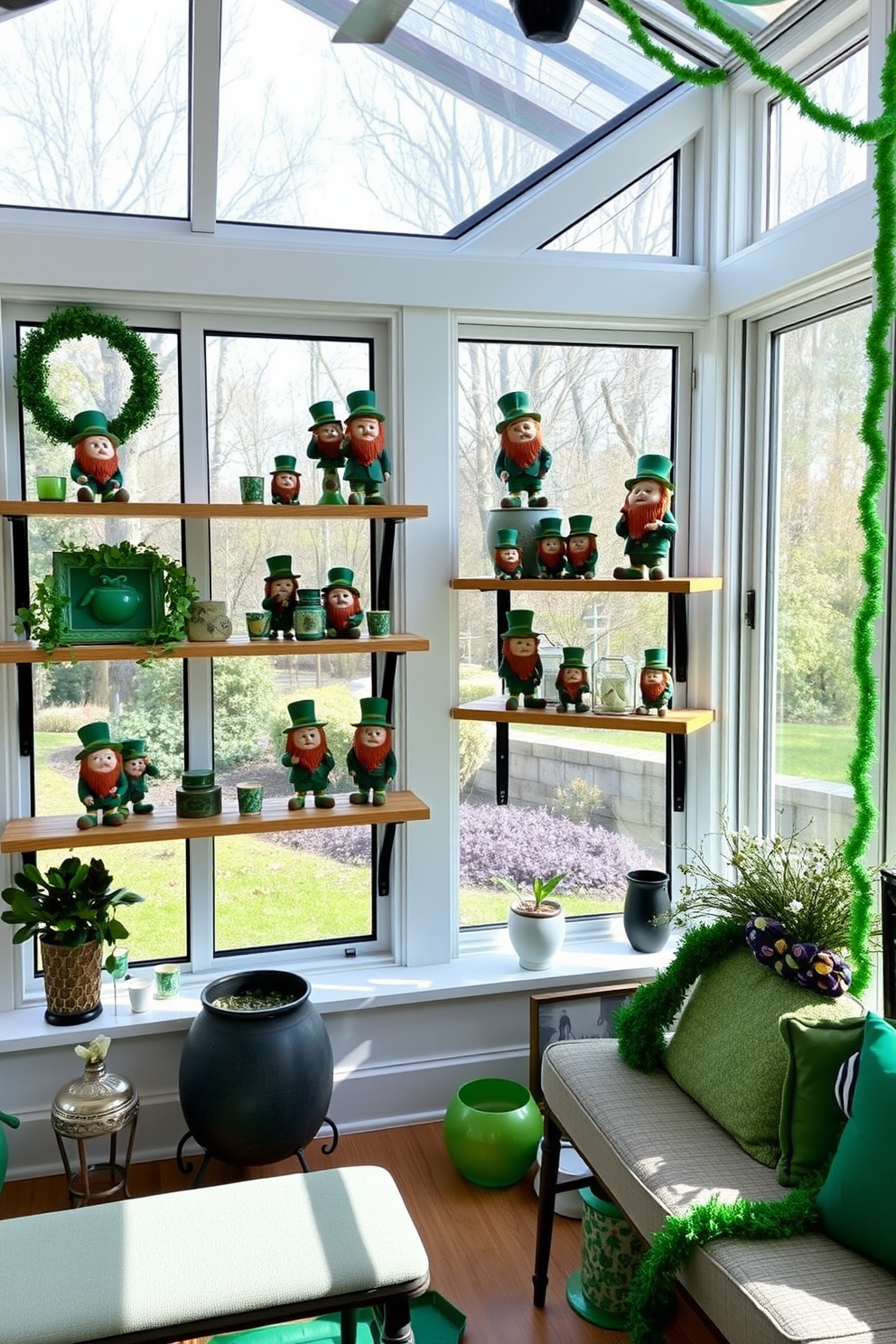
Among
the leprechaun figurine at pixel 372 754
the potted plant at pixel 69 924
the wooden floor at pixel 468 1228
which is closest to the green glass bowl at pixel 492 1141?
the wooden floor at pixel 468 1228

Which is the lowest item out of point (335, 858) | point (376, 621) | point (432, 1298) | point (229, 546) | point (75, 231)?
point (432, 1298)

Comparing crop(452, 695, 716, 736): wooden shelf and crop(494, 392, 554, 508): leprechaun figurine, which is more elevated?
crop(494, 392, 554, 508): leprechaun figurine

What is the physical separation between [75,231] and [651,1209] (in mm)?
2478

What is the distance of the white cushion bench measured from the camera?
5.31ft

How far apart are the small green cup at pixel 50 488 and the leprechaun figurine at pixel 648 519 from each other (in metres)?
1.40

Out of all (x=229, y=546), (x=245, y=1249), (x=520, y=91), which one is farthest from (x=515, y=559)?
(x=245, y=1249)

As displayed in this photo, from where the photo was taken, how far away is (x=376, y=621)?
285 cm

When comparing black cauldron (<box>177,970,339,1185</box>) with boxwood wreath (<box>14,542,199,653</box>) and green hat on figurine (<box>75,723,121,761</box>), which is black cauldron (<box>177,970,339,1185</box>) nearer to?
green hat on figurine (<box>75,723,121,761</box>)

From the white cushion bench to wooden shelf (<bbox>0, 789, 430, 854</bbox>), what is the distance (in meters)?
0.93

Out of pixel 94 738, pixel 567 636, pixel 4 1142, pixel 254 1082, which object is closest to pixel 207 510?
pixel 94 738

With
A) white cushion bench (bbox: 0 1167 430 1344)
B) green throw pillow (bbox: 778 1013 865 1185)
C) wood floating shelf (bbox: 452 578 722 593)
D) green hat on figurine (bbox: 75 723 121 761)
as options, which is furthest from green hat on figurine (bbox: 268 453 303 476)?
green throw pillow (bbox: 778 1013 865 1185)

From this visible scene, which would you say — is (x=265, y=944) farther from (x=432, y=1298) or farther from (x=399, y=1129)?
(x=432, y=1298)

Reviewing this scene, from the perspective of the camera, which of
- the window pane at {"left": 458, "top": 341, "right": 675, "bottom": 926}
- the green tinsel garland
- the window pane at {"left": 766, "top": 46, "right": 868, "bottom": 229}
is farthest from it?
the window pane at {"left": 458, "top": 341, "right": 675, "bottom": 926}

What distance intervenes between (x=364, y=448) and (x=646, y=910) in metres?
1.49
